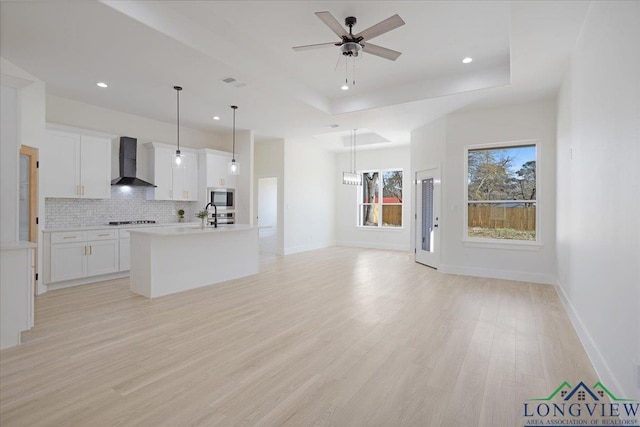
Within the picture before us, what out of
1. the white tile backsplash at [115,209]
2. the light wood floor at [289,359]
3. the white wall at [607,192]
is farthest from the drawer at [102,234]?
the white wall at [607,192]

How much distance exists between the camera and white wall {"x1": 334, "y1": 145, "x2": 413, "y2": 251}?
9820mm

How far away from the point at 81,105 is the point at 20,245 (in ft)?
12.8

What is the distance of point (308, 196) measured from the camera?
9875mm

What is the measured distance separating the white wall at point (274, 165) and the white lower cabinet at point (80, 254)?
13.4 feet

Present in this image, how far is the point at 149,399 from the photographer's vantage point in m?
2.18

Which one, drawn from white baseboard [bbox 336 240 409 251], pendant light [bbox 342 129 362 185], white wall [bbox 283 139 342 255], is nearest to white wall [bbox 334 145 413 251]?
white baseboard [bbox 336 240 409 251]

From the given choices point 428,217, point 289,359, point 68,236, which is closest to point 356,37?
point 289,359

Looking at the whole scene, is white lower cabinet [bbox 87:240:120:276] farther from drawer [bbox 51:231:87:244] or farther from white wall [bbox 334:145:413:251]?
white wall [bbox 334:145:413:251]

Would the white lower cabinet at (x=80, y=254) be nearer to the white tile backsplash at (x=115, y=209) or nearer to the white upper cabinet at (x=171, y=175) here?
the white tile backsplash at (x=115, y=209)

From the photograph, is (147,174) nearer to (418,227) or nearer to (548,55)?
(418,227)

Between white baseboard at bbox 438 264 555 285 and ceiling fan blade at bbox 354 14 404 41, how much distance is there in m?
4.76

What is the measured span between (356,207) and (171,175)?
581 cm

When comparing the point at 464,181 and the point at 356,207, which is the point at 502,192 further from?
the point at 356,207

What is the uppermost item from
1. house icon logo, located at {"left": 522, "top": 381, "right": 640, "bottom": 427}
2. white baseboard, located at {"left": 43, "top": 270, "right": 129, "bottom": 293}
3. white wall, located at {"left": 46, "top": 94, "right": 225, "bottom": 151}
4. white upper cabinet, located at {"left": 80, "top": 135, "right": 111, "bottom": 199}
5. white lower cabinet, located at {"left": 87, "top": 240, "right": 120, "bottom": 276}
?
white wall, located at {"left": 46, "top": 94, "right": 225, "bottom": 151}
